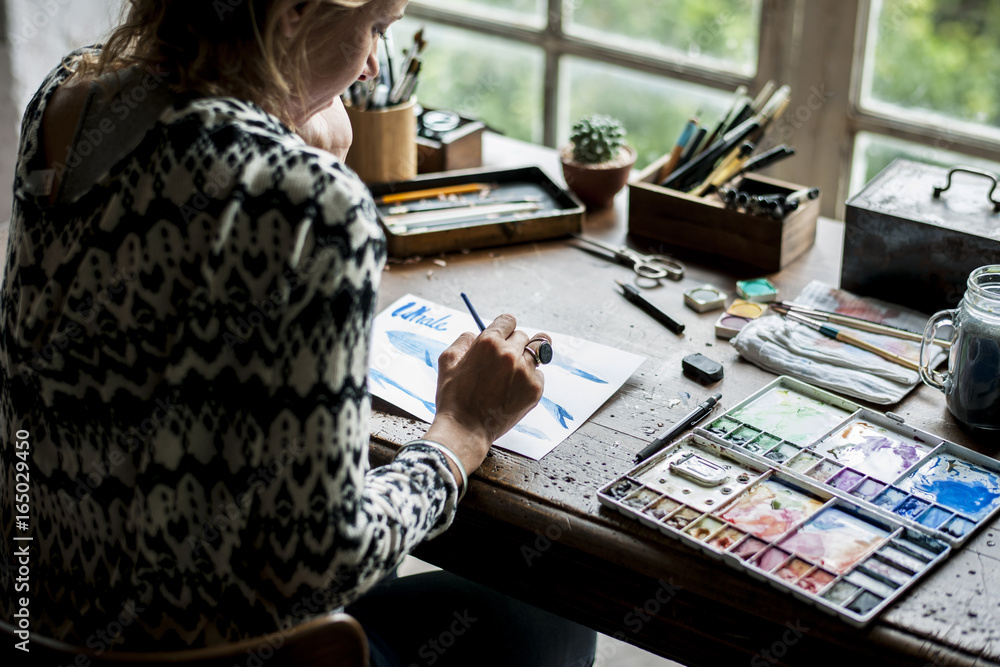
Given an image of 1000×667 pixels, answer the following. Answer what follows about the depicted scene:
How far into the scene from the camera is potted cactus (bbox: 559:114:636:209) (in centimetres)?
158

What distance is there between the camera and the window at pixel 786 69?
1954 mm

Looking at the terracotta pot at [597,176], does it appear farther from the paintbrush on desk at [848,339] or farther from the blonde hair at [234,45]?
the blonde hair at [234,45]

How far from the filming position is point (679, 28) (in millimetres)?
2188

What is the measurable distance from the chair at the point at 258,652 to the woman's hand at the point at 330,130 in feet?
2.32

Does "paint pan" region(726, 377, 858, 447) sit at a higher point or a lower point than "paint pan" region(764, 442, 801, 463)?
higher

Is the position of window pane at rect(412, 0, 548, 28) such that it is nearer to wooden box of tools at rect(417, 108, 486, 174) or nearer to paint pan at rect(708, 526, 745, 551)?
wooden box of tools at rect(417, 108, 486, 174)

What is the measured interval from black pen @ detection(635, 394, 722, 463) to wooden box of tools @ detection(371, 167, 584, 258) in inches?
19.2

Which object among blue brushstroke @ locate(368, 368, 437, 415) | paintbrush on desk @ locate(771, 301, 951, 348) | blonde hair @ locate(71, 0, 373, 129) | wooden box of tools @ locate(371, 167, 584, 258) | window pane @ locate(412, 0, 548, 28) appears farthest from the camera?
window pane @ locate(412, 0, 548, 28)

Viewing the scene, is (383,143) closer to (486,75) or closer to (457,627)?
(457,627)

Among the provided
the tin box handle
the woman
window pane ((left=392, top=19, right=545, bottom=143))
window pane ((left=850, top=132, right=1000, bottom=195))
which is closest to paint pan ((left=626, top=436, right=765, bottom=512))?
the woman

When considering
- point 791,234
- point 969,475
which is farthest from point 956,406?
point 791,234

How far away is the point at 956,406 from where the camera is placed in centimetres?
107

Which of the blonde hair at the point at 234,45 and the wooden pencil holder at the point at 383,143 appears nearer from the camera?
the blonde hair at the point at 234,45

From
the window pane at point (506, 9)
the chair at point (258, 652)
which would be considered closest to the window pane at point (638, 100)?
the window pane at point (506, 9)
